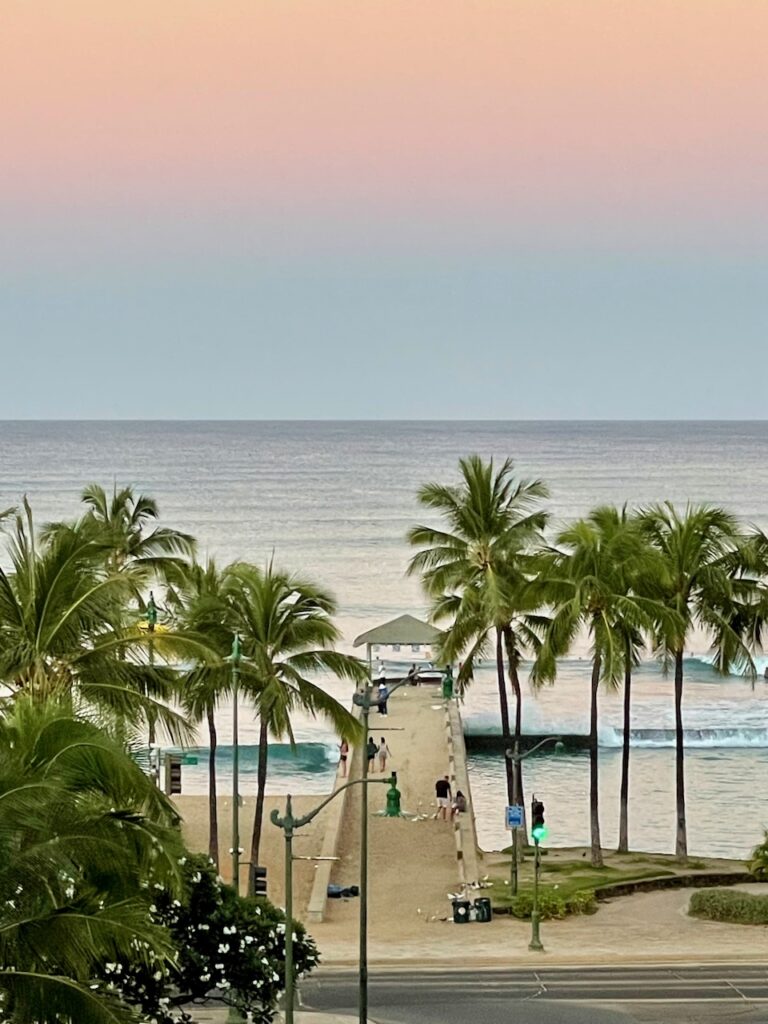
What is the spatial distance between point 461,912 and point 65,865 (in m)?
22.0

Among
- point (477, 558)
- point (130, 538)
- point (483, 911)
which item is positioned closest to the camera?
point (483, 911)

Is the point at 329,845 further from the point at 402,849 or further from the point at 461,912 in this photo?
the point at 461,912

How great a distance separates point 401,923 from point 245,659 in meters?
6.33

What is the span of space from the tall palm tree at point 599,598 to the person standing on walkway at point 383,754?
10.8m

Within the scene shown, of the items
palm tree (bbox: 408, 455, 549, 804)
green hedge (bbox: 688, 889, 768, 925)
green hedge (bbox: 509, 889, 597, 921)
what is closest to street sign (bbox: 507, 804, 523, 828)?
green hedge (bbox: 509, 889, 597, 921)

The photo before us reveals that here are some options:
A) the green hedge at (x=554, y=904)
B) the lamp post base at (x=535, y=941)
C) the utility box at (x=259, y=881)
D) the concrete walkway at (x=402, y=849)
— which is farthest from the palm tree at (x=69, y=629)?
→ the green hedge at (x=554, y=904)

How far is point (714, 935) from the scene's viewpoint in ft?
123

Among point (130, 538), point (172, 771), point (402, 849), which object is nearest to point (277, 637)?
point (172, 771)

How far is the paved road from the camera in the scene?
98.8 feet

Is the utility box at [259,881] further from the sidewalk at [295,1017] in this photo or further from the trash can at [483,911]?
the trash can at [483,911]

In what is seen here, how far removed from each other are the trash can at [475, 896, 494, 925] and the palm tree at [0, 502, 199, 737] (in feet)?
43.5

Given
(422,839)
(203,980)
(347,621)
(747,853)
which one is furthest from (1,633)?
(347,621)

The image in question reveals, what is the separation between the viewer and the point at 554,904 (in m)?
39.9

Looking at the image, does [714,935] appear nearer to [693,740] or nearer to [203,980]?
[203,980]
